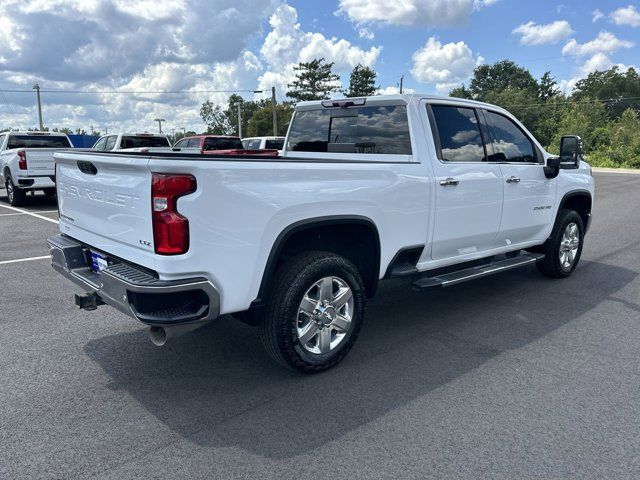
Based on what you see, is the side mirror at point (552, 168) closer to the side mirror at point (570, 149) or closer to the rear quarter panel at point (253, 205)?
the side mirror at point (570, 149)

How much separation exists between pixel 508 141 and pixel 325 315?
2914 millimetres

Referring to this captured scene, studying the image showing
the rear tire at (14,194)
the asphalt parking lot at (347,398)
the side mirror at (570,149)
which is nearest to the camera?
the asphalt parking lot at (347,398)

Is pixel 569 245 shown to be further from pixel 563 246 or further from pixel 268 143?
pixel 268 143

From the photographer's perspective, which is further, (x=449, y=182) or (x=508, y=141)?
(x=508, y=141)

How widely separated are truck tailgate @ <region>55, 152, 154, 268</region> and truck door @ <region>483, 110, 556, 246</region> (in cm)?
343

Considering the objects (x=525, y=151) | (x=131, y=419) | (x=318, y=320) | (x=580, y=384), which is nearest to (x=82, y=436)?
(x=131, y=419)

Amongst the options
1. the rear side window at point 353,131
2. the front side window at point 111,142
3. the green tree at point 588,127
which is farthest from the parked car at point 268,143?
the green tree at point 588,127

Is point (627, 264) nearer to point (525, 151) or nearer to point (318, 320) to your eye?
point (525, 151)

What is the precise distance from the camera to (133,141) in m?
14.5

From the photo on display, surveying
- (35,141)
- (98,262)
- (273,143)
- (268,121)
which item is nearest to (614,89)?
(268,121)

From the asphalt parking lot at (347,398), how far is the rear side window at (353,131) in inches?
63.7

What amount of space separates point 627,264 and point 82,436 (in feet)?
22.8

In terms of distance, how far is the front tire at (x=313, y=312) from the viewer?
333 centimetres

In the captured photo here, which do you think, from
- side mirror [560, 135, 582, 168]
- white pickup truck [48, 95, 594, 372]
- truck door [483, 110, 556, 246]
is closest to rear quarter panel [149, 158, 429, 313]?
white pickup truck [48, 95, 594, 372]
